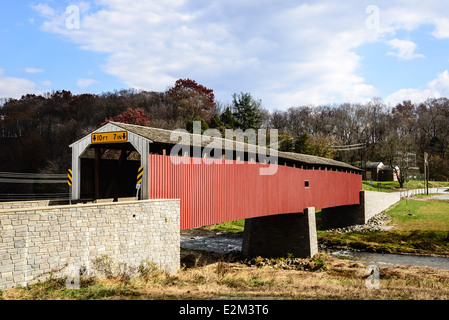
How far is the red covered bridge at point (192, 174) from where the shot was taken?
12.6 metres

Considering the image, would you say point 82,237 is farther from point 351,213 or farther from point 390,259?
point 351,213

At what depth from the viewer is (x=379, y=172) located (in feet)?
192

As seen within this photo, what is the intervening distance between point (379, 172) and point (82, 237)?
2277 inches

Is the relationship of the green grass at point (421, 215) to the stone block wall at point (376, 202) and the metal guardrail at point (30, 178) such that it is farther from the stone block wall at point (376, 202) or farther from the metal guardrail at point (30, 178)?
the metal guardrail at point (30, 178)

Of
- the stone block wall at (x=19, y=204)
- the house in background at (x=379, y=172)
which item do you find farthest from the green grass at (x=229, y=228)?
the house in background at (x=379, y=172)

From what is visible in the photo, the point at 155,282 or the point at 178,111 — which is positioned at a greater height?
the point at 178,111

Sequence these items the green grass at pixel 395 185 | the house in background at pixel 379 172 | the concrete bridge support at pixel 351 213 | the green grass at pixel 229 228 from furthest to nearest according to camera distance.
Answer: the house in background at pixel 379 172, the green grass at pixel 395 185, the green grass at pixel 229 228, the concrete bridge support at pixel 351 213

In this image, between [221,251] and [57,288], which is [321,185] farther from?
[57,288]

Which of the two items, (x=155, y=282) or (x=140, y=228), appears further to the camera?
(x=140, y=228)

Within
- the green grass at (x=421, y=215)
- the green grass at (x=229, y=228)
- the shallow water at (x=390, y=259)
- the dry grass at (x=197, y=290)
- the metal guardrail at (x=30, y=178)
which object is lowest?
the shallow water at (x=390, y=259)

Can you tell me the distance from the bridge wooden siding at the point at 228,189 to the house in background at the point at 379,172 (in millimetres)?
37498

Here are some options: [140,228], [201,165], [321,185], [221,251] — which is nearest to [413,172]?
[321,185]

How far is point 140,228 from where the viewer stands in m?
10.8
